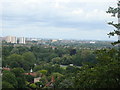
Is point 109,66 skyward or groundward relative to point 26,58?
skyward

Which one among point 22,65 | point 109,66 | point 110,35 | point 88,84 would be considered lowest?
point 22,65

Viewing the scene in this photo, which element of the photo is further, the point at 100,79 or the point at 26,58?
the point at 26,58

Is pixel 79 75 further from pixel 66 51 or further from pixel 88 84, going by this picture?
pixel 66 51

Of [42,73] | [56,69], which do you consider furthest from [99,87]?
[56,69]

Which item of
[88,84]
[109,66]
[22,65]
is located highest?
[109,66]

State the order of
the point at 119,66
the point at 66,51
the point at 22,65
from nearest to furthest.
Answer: the point at 119,66
the point at 22,65
the point at 66,51

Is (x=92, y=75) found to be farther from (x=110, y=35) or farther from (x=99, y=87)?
(x=110, y=35)

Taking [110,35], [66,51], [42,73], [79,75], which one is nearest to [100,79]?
[79,75]

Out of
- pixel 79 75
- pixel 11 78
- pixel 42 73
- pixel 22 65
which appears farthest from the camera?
pixel 22 65

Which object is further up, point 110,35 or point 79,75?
point 110,35

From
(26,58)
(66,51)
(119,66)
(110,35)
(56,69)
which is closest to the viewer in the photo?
(119,66)
